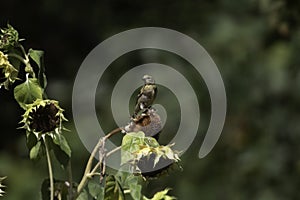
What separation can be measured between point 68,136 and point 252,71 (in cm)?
70

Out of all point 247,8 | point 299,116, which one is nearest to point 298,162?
point 299,116

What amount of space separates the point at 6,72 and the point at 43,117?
→ 0.06m

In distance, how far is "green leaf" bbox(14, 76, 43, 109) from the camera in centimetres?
103

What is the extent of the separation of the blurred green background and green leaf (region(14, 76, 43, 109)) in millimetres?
1895

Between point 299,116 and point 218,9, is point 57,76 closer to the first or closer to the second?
point 218,9

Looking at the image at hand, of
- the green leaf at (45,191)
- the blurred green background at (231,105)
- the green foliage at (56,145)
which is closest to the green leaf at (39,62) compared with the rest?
the green foliage at (56,145)

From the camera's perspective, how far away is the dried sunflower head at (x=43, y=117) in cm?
98

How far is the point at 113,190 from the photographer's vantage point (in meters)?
A: 1.03

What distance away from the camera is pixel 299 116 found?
11.4 ft

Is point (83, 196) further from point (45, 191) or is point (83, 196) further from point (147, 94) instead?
point (147, 94)

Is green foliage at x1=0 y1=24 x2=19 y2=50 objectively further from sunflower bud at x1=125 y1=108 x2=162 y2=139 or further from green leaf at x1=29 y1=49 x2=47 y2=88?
sunflower bud at x1=125 y1=108 x2=162 y2=139

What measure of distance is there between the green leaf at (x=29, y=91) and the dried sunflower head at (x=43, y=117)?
0.12 ft

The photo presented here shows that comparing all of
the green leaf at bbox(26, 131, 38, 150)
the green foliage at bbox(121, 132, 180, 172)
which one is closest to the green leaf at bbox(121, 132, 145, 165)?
the green foliage at bbox(121, 132, 180, 172)

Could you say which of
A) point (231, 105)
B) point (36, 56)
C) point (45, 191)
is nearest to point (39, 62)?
point (36, 56)
